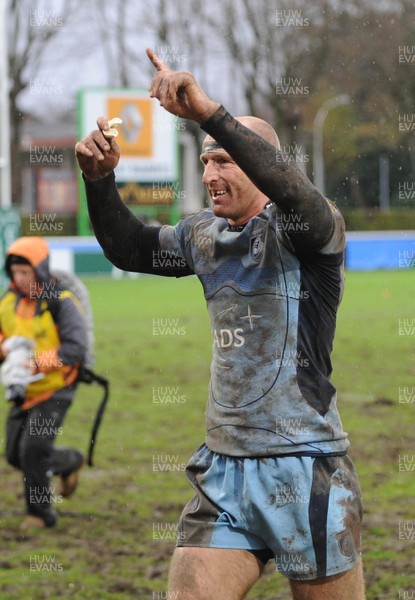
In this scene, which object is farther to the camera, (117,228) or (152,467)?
(152,467)

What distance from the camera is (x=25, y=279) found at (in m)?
7.32

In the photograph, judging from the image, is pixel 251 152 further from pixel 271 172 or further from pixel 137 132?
pixel 137 132

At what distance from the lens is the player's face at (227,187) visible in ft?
12.2

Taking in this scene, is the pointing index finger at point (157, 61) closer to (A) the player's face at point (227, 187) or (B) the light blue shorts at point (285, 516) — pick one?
(A) the player's face at point (227, 187)

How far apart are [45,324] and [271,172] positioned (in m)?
4.21

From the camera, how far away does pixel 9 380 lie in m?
7.08

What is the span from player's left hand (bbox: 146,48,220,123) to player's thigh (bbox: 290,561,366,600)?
4.88 ft

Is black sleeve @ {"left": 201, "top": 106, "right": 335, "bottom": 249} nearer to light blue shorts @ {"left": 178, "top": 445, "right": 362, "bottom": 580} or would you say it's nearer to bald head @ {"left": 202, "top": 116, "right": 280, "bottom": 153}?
bald head @ {"left": 202, "top": 116, "right": 280, "bottom": 153}

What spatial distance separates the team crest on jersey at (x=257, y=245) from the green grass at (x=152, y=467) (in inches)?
105

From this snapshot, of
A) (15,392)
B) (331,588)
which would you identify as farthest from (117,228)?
(15,392)

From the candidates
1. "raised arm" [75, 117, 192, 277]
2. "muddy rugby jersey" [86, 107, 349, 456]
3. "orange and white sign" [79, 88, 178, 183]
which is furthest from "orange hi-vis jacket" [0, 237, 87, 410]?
"orange and white sign" [79, 88, 178, 183]

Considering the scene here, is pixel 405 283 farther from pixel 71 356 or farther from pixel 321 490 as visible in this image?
pixel 321 490

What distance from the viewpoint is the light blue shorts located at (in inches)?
140

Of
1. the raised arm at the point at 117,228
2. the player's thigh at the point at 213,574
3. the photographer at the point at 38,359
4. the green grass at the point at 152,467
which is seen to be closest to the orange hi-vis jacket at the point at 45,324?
the photographer at the point at 38,359
